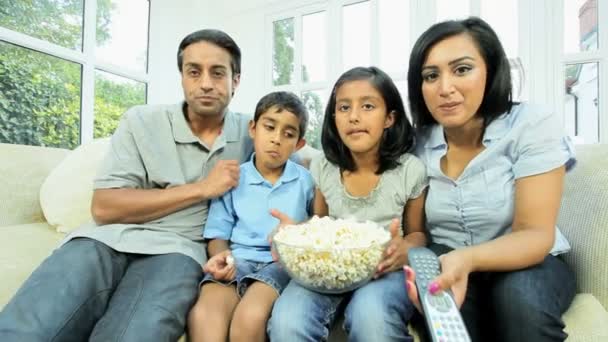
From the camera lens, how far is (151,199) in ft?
3.51

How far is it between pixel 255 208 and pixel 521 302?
71 centimetres

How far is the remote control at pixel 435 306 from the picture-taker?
57cm

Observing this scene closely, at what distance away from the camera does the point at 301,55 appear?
9.36ft

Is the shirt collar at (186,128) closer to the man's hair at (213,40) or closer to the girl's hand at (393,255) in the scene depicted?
the man's hair at (213,40)

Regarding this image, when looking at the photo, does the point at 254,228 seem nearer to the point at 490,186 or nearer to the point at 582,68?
the point at 490,186

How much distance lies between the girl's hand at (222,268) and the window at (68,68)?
1.64 metres

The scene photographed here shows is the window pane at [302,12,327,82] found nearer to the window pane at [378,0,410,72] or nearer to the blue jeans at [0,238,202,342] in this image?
the window pane at [378,0,410,72]

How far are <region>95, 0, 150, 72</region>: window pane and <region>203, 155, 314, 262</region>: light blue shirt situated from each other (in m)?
1.80

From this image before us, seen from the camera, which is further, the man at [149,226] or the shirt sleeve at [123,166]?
the shirt sleeve at [123,166]

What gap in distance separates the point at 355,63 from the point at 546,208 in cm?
207

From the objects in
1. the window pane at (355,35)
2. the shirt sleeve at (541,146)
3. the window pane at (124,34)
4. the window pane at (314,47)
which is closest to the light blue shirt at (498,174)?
the shirt sleeve at (541,146)

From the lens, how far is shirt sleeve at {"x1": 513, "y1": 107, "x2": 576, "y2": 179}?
0.84 m

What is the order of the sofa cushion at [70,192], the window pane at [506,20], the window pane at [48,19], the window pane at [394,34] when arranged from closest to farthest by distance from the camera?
the sofa cushion at [70,192] < the window pane at [48,19] < the window pane at [506,20] < the window pane at [394,34]

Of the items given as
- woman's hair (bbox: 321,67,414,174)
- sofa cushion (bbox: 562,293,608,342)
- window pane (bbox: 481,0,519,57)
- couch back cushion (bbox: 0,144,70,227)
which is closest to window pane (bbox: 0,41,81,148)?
couch back cushion (bbox: 0,144,70,227)
